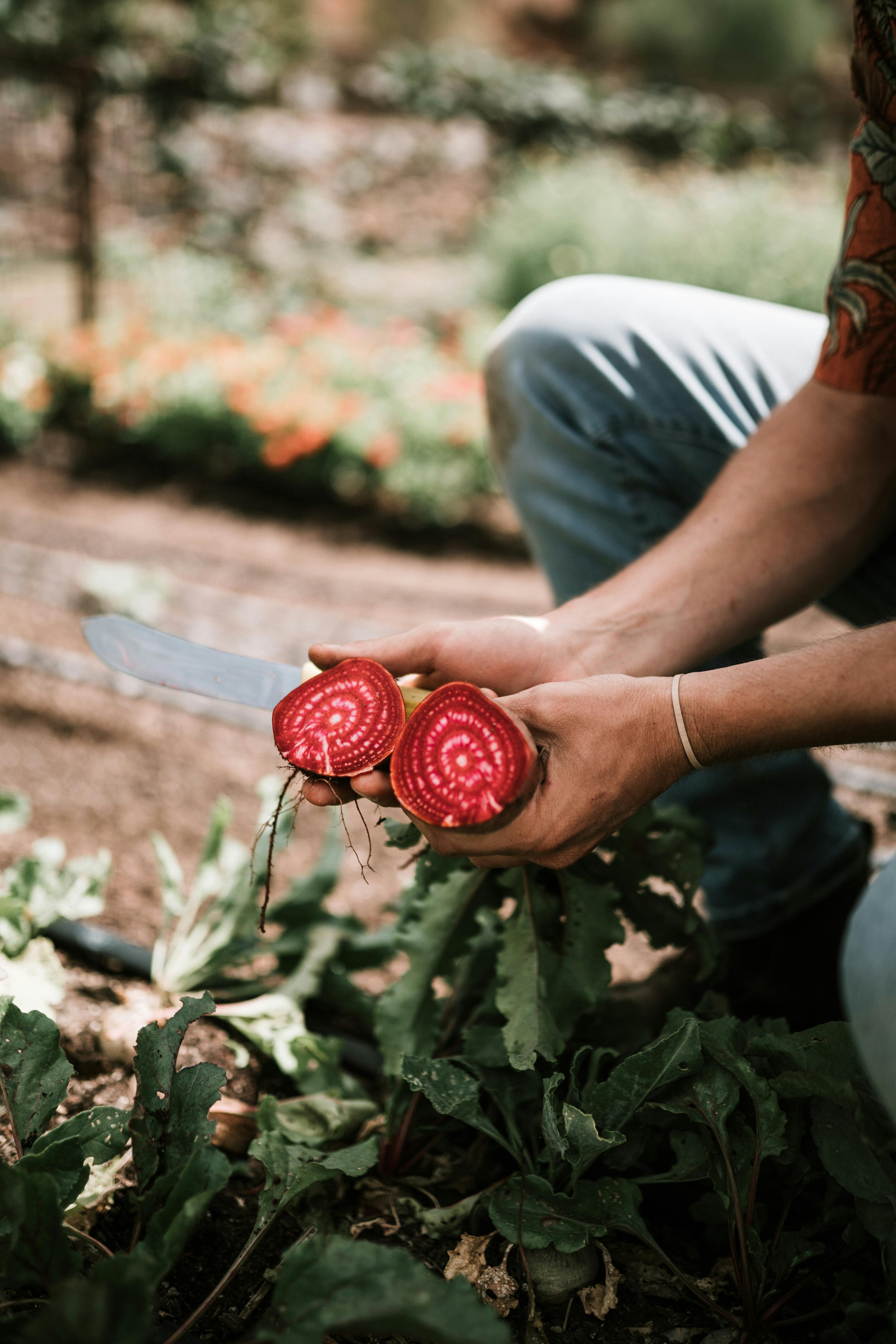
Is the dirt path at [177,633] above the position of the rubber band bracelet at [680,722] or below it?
below

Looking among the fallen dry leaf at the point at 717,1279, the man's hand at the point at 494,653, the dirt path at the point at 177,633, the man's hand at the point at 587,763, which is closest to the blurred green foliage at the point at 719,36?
the dirt path at the point at 177,633

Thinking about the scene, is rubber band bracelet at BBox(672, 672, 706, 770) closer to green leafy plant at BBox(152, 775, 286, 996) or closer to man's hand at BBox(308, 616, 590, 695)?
man's hand at BBox(308, 616, 590, 695)

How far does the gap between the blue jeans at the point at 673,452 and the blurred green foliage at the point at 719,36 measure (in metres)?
27.4

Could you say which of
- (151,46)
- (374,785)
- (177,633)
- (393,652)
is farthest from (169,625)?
(151,46)

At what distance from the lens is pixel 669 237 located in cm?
Result: 778

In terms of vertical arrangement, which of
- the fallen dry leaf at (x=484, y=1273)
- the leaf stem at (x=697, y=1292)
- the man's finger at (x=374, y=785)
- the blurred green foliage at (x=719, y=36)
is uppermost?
the blurred green foliage at (x=719, y=36)

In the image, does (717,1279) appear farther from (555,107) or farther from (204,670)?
(555,107)

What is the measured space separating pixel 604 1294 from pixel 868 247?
1.58 m

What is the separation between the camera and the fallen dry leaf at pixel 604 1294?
3.73 ft

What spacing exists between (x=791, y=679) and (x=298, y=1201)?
0.95m

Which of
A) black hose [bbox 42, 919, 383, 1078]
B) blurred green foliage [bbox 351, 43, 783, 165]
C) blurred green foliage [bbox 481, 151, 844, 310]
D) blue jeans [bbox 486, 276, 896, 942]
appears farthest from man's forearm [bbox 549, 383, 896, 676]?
blurred green foliage [bbox 351, 43, 783, 165]

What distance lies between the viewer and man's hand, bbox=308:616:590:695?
53.3 inches

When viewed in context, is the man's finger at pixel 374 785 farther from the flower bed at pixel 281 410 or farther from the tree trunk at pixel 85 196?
the tree trunk at pixel 85 196

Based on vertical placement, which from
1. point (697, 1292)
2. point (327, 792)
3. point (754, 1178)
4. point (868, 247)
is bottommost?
point (697, 1292)
